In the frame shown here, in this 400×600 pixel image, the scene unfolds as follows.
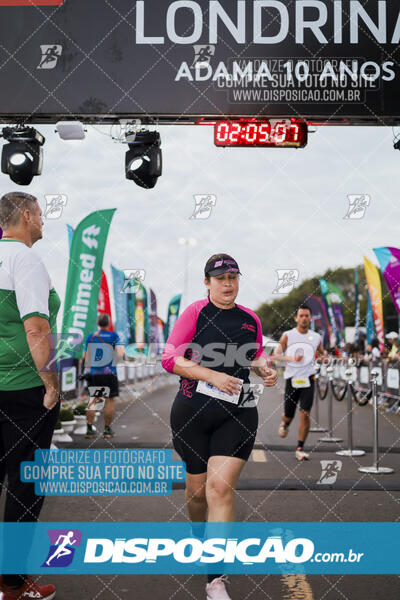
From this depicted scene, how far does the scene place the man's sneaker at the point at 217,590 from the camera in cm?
381

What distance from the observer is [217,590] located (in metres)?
3.83

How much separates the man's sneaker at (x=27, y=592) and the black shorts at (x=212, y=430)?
3.64 ft

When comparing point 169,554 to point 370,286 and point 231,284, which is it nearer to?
point 231,284

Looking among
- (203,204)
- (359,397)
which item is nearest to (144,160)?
A: (203,204)

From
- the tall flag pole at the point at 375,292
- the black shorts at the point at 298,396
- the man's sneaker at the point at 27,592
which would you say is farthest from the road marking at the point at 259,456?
the tall flag pole at the point at 375,292

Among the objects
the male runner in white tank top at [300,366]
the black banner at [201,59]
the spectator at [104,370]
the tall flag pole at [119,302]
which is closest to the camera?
the black banner at [201,59]

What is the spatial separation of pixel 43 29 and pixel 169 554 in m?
6.41

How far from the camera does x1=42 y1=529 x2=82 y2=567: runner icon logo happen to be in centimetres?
454

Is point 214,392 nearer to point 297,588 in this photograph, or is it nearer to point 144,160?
point 297,588

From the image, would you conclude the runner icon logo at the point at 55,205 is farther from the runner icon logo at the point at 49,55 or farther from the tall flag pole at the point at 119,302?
the tall flag pole at the point at 119,302

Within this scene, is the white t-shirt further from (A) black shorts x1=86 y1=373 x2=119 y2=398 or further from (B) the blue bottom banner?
(B) the blue bottom banner

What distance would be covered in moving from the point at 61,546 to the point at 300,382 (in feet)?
17.6

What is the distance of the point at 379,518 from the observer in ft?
19.3

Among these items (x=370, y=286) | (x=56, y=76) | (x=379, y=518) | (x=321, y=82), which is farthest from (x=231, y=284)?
(x=370, y=286)
